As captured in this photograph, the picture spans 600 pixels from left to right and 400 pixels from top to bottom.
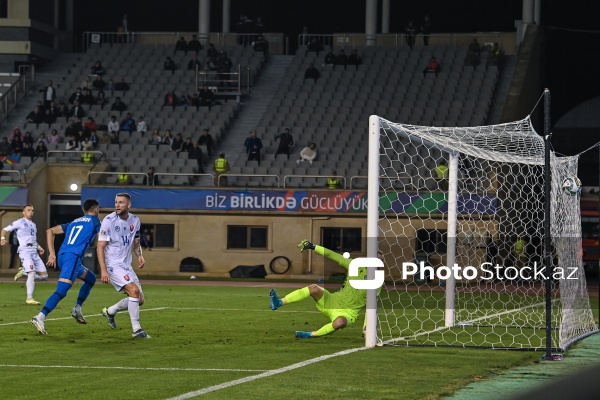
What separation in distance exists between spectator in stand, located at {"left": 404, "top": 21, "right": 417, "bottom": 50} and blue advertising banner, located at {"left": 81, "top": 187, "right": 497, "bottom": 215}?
12.3 meters

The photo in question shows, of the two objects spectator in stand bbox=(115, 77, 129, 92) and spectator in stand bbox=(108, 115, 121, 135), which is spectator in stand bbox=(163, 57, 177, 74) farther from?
spectator in stand bbox=(108, 115, 121, 135)

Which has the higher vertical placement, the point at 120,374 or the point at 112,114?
the point at 112,114

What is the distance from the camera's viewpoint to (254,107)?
45156 millimetres

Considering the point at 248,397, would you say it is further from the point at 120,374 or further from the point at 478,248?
the point at 478,248

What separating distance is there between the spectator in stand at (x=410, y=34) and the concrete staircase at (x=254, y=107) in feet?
16.3

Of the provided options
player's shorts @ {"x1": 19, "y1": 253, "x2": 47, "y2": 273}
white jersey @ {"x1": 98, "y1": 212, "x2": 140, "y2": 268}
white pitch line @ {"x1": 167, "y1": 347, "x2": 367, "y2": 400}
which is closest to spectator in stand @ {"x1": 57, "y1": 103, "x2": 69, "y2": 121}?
player's shorts @ {"x1": 19, "y1": 253, "x2": 47, "y2": 273}

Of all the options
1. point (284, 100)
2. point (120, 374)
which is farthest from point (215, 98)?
point (120, 374)

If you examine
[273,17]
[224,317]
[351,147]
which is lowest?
[224,317]

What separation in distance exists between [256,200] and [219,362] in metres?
26.7

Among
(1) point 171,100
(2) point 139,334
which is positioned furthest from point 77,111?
(2) point 139,334

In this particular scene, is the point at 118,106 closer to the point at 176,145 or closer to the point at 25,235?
the point at 176,145

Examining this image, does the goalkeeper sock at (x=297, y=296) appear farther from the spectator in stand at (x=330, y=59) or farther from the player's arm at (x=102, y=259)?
the spectator in stand at (x=330, y=59)

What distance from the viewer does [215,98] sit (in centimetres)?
4534

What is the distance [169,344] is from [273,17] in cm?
3902
